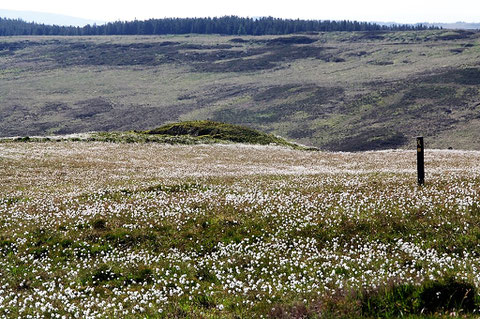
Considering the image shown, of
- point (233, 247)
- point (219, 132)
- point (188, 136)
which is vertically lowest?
point (219, 132)

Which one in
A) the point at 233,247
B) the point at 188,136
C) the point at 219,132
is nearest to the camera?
the point at 233,247

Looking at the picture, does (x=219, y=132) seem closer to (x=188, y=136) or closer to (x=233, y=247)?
(x=188, y=136)

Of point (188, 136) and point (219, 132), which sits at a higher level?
point (188, 136)

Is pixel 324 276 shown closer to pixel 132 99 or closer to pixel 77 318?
pixel 77 318

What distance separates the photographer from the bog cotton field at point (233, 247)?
977 cm

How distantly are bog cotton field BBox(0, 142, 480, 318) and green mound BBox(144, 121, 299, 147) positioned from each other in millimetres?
58124

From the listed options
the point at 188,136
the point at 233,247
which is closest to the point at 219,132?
the point at 188,136

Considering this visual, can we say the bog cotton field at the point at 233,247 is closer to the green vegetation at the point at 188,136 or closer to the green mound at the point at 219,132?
the green vegetation at the point at 188,136

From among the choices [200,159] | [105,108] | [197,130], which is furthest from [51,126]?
[200,159]

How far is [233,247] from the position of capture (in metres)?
13.8

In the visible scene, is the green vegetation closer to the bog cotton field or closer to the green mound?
the green mound

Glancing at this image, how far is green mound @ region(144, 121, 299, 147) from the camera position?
8125 centimetres

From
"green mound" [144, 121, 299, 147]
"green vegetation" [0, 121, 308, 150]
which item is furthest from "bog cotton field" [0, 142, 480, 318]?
"green mound" [144, 121, 299, 147]

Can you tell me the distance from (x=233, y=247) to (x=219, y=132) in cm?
7246
